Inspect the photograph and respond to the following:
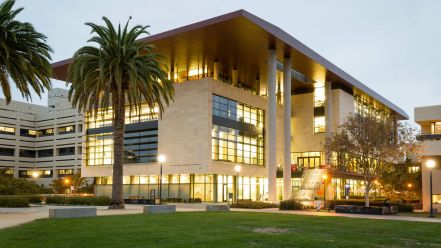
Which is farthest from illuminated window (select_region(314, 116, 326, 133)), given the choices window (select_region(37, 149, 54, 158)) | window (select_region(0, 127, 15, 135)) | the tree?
window (select_region(0, 127, 15, 135))

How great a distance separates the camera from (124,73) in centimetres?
3919

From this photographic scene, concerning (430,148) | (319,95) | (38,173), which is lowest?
(38,173)

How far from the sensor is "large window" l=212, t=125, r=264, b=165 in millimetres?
60344

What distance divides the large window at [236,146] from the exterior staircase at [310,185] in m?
9.50

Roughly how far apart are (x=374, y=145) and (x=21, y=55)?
28.4 metres

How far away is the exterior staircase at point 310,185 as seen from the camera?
2152 inches

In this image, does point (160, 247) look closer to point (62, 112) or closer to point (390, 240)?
point (390, 240)

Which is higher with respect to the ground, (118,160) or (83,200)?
(118,160)

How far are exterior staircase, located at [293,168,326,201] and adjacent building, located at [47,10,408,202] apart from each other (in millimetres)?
120

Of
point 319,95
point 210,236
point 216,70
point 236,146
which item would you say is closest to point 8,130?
point 216,70

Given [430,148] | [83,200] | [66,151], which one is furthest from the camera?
[66,151]

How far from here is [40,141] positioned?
12175 cm

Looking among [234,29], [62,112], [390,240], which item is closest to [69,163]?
[62,112]

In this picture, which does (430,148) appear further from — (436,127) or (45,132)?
(45,132)
